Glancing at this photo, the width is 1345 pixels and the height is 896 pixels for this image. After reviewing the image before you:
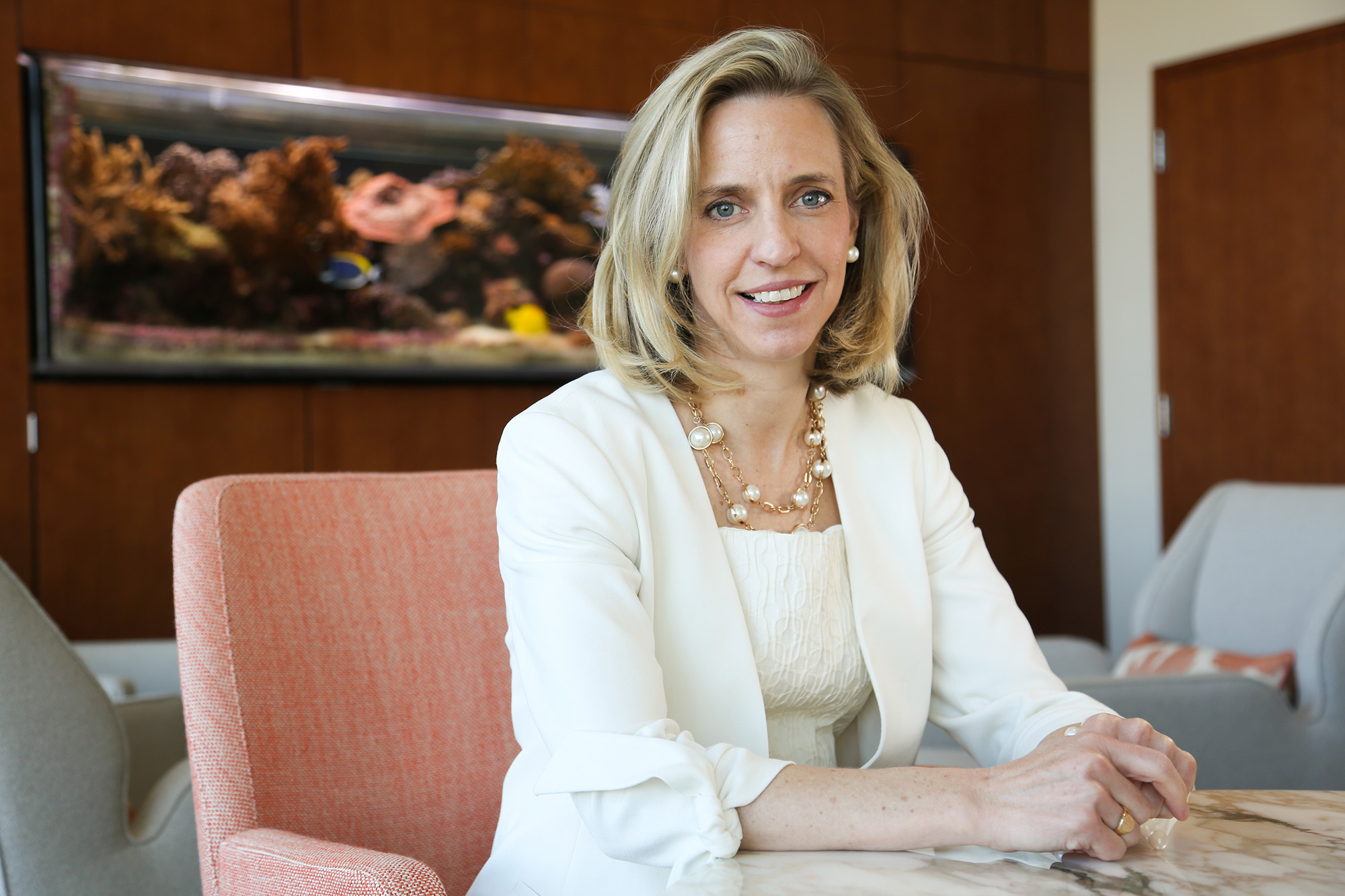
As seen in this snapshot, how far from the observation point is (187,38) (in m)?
3.61

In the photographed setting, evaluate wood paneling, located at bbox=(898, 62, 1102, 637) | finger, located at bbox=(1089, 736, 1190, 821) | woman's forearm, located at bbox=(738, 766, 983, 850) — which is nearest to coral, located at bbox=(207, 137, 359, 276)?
wood paneling, located at bbox=(898, 62, 1102, 637)

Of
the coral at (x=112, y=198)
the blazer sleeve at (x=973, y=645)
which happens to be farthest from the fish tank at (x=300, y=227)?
the blazer sleeve at (x=973, y=645)

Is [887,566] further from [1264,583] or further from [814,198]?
[1264,583]

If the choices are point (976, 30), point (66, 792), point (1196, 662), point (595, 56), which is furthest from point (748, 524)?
point (976, 30)

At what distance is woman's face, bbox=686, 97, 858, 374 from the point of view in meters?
1.35

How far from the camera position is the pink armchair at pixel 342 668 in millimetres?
1262

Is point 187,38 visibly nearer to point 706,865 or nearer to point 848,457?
point 848,457

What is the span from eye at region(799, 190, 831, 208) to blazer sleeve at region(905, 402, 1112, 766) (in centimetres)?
33

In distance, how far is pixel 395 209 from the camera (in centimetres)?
387

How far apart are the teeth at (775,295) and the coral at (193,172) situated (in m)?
2.74

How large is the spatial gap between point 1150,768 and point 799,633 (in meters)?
0.42

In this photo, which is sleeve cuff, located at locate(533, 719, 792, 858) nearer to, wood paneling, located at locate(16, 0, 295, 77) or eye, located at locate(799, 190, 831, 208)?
eye, located at locate(799, 190, 831, 208)

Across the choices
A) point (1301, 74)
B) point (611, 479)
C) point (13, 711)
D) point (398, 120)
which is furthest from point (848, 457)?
point (1301, 74)

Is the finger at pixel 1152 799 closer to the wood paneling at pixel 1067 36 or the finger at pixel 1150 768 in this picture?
the finger at pixel 1150 768
